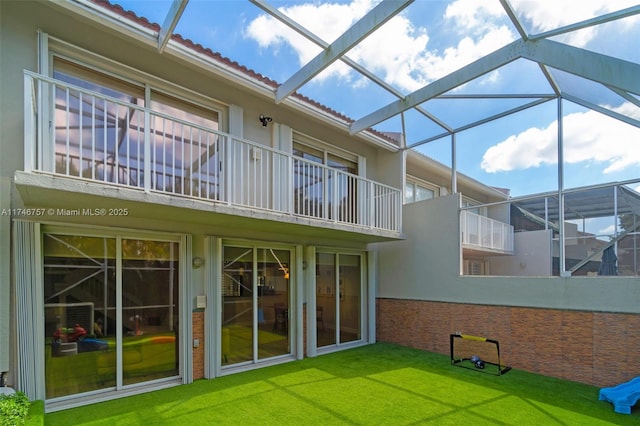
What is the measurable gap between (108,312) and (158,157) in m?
2.62

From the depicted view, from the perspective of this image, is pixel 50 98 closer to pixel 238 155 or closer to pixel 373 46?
pixel 238 155

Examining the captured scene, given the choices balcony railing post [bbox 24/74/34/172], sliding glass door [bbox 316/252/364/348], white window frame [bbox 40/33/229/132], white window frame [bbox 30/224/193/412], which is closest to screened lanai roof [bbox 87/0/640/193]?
white window frame [bbox 40/33/229/132]

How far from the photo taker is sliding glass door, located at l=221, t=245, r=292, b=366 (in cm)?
692

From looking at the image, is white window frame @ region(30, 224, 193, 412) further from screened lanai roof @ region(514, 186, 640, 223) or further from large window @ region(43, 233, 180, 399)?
screened lanai roof @ region(514, 186, 640, 223)

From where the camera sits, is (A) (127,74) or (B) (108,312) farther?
(A) (127,74)

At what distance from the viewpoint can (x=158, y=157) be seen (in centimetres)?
589

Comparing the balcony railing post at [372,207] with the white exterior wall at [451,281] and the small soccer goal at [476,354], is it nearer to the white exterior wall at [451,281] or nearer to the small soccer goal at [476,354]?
the white exterior wall at [451,281]

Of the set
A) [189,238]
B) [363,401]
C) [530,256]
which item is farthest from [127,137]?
[530,256]

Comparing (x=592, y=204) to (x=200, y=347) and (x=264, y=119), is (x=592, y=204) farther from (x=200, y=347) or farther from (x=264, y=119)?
(x=200, y=347)

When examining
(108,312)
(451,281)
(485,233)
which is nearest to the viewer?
(108,312)

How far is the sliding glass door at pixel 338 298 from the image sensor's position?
8.73 m

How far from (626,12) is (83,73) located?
7833 millimetres

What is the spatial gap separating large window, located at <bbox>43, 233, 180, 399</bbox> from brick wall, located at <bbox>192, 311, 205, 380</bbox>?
0.30 m

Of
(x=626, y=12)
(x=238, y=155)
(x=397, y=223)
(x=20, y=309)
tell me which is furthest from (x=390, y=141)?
(x=20, y=309)
